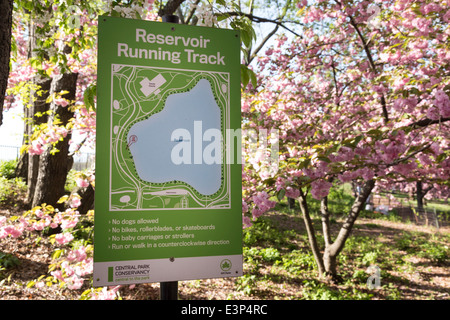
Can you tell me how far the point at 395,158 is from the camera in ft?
8.94

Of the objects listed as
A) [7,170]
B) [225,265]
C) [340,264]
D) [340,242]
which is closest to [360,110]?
[340,242]

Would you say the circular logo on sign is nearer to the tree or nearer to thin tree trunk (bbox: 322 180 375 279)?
the tree

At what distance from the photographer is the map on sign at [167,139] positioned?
1.27 meters

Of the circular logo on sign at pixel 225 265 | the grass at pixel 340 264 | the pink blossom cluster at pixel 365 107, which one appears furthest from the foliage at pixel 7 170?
the circular logo on sign at pixel 225 265

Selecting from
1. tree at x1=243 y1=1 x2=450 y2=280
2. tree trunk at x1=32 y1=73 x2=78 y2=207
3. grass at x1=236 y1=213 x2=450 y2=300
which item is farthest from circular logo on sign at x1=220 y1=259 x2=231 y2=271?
tree trunk at x1=32 y1=73 x2=78 y2=207

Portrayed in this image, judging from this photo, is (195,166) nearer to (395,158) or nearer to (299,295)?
(395,158)

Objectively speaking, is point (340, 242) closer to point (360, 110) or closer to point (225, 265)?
point (360, 110)

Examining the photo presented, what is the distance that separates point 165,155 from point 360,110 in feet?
13.0

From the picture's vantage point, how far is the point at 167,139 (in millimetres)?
1306

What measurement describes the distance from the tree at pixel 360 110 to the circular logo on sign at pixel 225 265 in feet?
3.34
